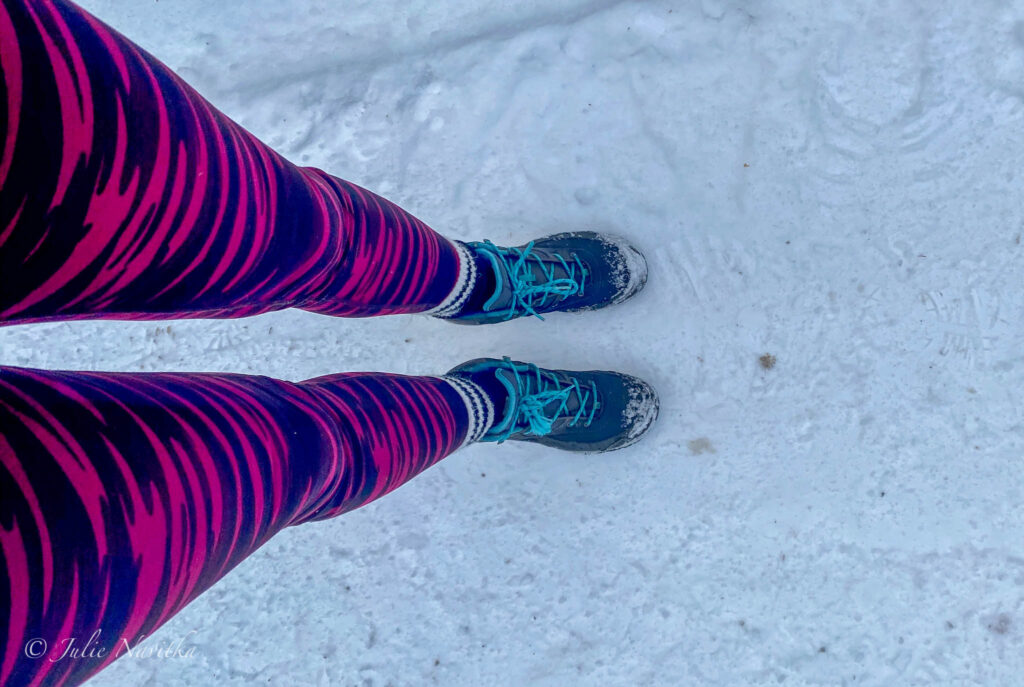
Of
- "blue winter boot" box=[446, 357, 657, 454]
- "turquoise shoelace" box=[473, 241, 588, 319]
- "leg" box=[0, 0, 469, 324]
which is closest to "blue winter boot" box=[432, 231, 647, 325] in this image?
"turquoise shoelace" box=[473, 241, 588, 319]

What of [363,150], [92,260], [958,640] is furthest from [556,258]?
[958,640]

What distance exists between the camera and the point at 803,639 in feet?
4.06

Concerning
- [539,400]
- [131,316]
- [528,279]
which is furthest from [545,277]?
[131,316]

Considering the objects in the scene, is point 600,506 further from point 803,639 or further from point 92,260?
point 92,260

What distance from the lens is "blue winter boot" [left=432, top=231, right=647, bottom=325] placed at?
3.62 ft

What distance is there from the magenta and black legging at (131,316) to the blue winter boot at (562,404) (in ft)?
1.12

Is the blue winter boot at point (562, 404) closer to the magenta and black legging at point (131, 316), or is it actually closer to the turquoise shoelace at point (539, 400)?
the turquoise shoelace at point (539, 400)

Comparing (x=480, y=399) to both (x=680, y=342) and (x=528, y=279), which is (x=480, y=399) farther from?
(x=680, y=342)

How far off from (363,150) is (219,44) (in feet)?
1.20

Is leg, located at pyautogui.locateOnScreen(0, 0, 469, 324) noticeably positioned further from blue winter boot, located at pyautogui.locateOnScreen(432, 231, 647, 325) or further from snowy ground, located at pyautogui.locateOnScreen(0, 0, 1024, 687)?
snowy ground, located at pyautogui.locateOnScreen(0, 0, 1024, 687)

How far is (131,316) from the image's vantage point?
690mm

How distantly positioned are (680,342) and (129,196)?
0.98 m

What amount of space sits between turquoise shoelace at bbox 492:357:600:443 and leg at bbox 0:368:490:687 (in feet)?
1.20

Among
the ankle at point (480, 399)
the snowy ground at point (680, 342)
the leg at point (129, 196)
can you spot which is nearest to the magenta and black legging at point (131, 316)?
the leg at point (129, 196)
